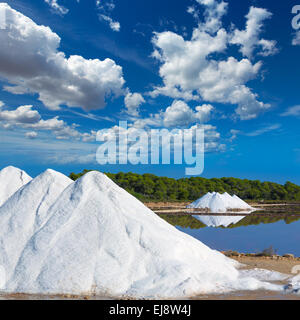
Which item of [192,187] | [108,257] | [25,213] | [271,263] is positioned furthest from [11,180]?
[192,187]

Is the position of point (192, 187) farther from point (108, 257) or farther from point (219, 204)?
point (108, 257)

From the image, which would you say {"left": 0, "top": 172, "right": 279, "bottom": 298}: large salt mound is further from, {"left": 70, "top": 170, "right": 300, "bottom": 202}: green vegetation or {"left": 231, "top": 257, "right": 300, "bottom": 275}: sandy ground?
{"left": 70, "top": 170, "right": 300, "bottom": 202}: green vegetation

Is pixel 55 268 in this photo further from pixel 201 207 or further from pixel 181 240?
pixel 201 207

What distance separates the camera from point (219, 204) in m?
36.2

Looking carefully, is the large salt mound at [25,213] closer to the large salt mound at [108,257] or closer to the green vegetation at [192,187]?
the large salt mound at [108,257]

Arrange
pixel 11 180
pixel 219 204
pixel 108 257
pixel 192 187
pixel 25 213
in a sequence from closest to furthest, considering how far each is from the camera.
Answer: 1. pixel 108 257
2. pixel 25 213
3. pixel 11 180
4. pixel 219 204
5. pixel 192 187

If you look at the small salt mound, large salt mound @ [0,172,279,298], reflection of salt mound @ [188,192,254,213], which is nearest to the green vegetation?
reflection of salt mound @ [188,192,254,213]

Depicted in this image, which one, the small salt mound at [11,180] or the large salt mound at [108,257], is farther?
the small salt mound at [11,180]

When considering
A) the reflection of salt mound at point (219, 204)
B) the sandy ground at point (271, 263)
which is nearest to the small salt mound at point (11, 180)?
the sandy ground at point (271, 263)

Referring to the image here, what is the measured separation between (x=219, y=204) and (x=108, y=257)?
97.1 ft

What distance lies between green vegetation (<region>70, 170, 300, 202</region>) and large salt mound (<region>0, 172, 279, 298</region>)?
40.8 m

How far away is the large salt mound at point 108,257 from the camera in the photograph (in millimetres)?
7465

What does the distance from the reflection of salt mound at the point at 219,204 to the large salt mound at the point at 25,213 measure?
27.6 meters
